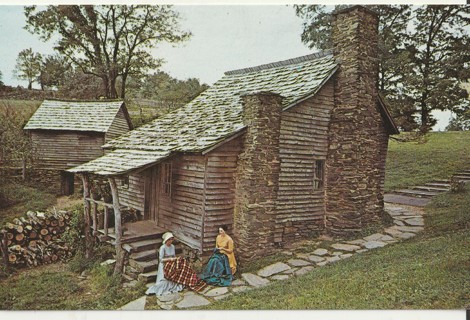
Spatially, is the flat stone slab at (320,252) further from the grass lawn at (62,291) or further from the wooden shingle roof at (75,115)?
the wooden shingle roof at (75,115)

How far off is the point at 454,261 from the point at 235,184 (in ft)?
16.3

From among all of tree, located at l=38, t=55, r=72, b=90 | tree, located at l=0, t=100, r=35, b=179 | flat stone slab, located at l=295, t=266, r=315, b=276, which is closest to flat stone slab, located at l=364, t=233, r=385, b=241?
flat stone slab, located at l=295, t=266, r=315, b=276

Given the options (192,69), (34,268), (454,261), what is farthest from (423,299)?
(34,268)

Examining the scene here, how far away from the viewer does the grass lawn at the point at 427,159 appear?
9.84 meters

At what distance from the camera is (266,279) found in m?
7.79

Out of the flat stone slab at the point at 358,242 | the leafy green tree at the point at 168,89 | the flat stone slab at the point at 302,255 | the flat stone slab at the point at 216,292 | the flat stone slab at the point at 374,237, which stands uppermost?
the leafy green tree at the point at 168,89

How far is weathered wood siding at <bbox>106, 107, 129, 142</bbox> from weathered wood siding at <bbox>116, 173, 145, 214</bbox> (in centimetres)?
787

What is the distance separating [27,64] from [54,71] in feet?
15.2

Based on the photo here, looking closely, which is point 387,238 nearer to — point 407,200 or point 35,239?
point 407,200

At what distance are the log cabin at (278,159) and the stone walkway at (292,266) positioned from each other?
0.66 m

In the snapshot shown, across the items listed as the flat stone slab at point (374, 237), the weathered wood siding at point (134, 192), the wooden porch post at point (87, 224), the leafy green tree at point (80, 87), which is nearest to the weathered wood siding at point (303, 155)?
the flat stone slab at point (374, 237)

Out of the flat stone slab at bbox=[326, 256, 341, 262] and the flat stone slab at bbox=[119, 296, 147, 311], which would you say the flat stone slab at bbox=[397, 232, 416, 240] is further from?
the flat stone slab at bbox=[119, 296, 147, 311]

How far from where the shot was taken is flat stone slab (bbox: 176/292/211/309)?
7.04 meters
